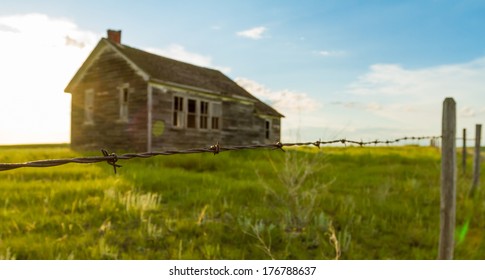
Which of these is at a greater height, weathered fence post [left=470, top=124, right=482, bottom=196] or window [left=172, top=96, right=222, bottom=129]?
window [left=172, top=96, right=222, bottom=129]

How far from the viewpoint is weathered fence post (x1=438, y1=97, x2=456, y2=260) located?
4.38 m

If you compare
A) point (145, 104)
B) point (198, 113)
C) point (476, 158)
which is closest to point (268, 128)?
point (198, 113)

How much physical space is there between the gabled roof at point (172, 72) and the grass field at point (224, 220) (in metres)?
7.80

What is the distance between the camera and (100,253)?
17.5ft

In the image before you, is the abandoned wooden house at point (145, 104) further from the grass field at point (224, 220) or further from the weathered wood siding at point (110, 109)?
the grass field at point (224, 220)

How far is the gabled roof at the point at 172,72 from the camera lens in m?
17.9

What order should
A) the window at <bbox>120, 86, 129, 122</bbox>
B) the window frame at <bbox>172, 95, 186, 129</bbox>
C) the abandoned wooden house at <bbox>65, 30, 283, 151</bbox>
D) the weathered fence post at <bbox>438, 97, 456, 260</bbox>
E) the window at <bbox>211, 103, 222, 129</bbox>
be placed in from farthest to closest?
the window at <bbox>211, 103, 222, 129</bbox>
the window frame at <bbox>172, 95, 186, 129</bbox>
the window at <bbox>120, 86, 129, 122</bbox>
the abandoned wooden house at <bbox>65, 30, 283, 151</bbox>
the weathered fence post at <bbox>438, 97, 456, 260</bbox>

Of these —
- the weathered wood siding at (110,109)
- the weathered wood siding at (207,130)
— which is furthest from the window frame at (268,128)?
the weathered wood siding at (110,109)

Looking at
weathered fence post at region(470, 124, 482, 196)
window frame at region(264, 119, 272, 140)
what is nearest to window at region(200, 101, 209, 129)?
window frame at region(264, 119, 272, 140)

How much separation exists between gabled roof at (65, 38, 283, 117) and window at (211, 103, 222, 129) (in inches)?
26.2

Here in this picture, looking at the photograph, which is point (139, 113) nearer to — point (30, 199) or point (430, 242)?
point (30, 199)

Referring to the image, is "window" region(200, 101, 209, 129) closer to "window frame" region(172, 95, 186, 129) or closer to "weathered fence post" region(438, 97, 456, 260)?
"window frame" region(172, 95, 186, 129)
